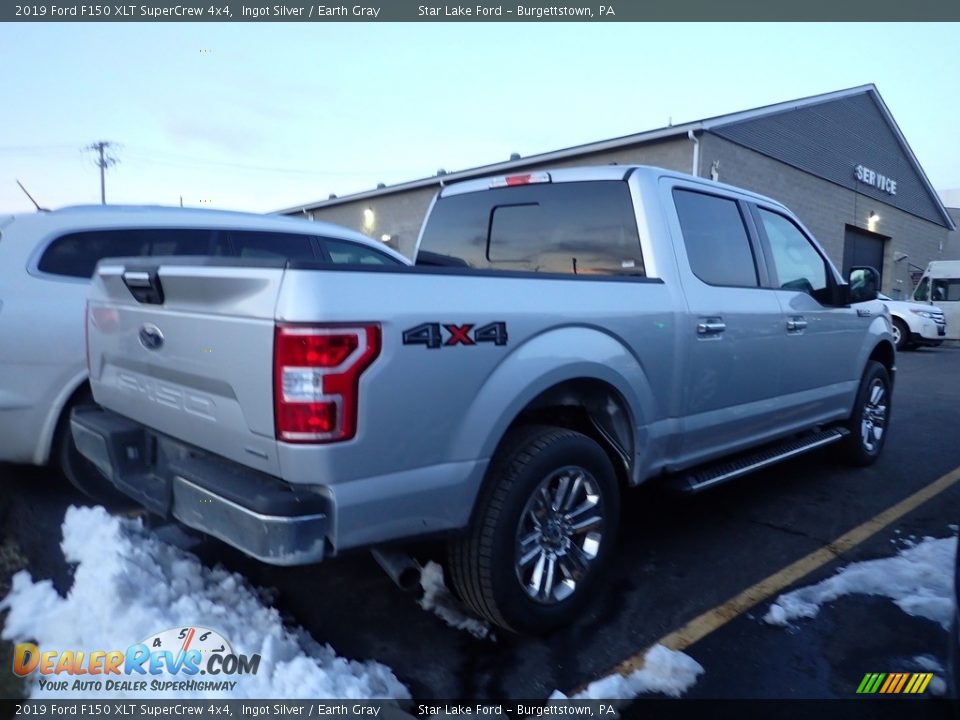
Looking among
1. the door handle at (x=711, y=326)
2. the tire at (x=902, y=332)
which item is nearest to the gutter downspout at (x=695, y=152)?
the tire at (x=902, y=332)

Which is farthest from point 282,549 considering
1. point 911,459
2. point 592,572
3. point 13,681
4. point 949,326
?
point 949,326

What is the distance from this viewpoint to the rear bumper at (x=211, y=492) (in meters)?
2.07

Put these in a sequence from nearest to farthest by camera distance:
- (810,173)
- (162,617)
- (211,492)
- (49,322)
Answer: (211,492) < (162,617) < (49,322) < (810,173)

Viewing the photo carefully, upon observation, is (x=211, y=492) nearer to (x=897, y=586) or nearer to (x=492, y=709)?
(x=492, y=709)

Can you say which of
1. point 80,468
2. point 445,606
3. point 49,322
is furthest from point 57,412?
point 445,606

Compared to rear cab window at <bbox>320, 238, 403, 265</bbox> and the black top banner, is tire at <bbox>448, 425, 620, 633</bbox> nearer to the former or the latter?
the black top banner

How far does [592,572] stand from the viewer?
3.00 meters

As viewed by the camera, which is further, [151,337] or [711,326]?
[711,326]

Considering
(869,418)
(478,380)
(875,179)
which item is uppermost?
(875,179)

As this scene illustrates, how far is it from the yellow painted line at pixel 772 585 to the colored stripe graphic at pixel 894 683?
0.57m

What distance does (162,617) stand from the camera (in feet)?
8.84

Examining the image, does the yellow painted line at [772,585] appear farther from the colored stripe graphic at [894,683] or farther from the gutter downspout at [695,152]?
the gutter downspout at [695,152]

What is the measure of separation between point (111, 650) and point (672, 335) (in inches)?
108

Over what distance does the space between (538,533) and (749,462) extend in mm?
1829
